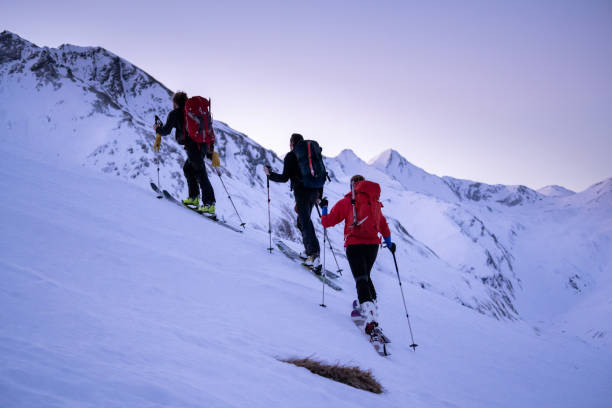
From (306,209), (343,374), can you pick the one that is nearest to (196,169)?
(306,209)

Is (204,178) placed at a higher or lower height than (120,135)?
lower

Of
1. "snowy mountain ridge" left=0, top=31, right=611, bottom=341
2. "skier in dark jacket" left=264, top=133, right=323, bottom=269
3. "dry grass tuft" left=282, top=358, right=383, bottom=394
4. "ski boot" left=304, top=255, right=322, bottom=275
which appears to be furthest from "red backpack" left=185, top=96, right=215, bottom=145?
"snowy mountain ridge" left=0, top=31, right=611, bottom=341

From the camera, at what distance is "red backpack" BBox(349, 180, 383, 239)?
5836 millimetres

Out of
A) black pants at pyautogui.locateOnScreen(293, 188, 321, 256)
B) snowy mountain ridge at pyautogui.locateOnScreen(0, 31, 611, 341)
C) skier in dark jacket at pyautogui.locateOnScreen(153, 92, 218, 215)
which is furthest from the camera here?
snowy mountain ridge at pyautogui.locateOnScreen(0, 31, 611, 341)

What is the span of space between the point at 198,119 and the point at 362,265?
6.18m

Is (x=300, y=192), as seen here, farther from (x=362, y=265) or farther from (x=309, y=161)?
(x=362, y=265)

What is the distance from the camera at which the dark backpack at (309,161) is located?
725 cm

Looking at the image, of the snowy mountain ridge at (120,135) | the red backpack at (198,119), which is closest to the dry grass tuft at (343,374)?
the red backpack at (198,119)

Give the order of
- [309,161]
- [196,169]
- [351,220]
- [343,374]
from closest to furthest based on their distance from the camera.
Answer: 1. [343,374]
2. [351,220]
3. [309,161]
4. [196,169]

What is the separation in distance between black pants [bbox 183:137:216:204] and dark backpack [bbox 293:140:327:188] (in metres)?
3.23

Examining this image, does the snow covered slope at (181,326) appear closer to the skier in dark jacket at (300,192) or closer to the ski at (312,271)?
the ski at (312,271)

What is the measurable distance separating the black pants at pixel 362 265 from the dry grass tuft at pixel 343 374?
6.45ft

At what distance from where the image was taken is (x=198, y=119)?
889 centimetres

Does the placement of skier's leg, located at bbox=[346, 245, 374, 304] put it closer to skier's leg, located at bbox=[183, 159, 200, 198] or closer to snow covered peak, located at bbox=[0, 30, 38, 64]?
skier's leg, located at bbox=[183, 159, 200, 198]
